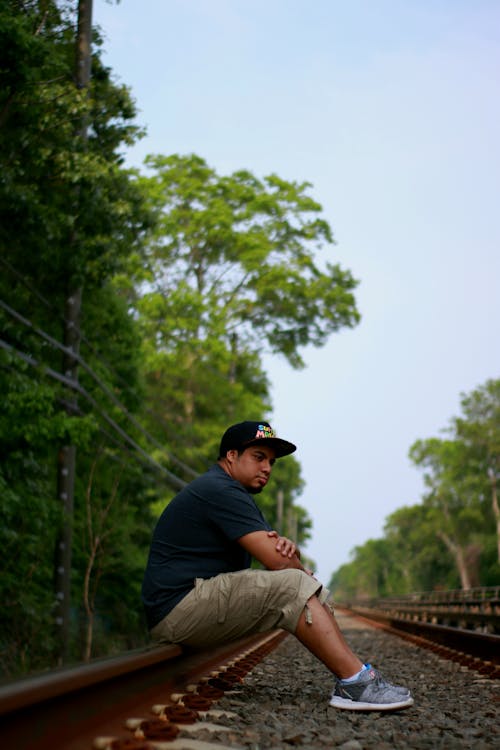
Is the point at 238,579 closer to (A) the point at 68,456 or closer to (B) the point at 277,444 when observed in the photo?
(B) the point at 277,444

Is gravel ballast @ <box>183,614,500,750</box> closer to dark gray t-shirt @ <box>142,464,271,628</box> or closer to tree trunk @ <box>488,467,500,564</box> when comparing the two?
dark gray t-shirt @ <box>142,464,271,628</box>

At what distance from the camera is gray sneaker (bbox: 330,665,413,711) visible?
3717mm

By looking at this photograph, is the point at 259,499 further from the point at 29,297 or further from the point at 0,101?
the point at 0,101

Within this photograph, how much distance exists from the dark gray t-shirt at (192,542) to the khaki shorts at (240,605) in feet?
0.23

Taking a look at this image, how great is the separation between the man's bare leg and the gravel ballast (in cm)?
20

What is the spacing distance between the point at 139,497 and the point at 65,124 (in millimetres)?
8944

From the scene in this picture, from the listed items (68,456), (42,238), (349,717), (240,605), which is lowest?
(349,717)

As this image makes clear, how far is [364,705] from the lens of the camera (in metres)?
3.70

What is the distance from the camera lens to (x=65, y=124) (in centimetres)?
1178

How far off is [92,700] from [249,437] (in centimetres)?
175

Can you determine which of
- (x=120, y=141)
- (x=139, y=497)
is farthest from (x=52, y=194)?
(x=139, y=497)

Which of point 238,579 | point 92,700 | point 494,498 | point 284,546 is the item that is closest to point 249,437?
point 284,546

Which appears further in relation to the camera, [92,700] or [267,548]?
[267,548]

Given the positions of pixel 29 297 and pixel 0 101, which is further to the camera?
pixel 29 297
